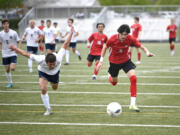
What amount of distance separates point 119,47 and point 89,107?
176cm

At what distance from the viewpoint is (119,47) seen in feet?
27.3

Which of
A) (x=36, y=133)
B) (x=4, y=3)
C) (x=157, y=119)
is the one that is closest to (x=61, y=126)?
(x=36, y=133)

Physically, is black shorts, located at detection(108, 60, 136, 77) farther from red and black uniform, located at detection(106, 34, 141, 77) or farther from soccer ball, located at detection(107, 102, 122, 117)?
soccer ball, located at detection(107, 102, 122, 117)

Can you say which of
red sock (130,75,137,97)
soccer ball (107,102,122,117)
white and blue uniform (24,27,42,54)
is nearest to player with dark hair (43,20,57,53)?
white and blue uniform (24,27,42,54)

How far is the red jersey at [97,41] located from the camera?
40.9ft

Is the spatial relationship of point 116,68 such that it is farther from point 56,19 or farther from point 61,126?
point 56,19

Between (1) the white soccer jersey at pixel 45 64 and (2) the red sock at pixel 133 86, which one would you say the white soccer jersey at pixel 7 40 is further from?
(2) the red sock at pixel 133 86

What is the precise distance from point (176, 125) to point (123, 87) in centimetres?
442

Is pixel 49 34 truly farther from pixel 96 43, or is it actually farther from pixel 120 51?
pixel 120 51

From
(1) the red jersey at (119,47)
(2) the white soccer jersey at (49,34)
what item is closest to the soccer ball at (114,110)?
(1) the red jersey at (119,47)

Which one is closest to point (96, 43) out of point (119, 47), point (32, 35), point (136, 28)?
point (32, 35)

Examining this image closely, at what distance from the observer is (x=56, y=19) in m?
43.0

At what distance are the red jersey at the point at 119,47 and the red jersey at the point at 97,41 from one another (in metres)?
3.88

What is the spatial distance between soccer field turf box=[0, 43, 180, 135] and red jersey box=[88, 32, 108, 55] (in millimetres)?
1164
